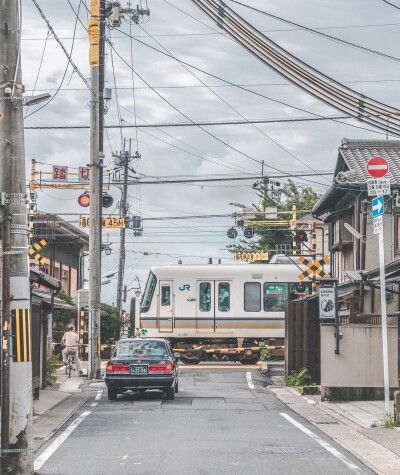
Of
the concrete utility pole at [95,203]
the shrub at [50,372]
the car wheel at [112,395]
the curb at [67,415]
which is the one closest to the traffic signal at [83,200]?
the concrete utility pole at [95,203]

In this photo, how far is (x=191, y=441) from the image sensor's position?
46.9 ft

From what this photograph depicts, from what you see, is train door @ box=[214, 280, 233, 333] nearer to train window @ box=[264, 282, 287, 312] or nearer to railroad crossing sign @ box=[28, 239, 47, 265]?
train window @ box=[264, 282, 287, 312]

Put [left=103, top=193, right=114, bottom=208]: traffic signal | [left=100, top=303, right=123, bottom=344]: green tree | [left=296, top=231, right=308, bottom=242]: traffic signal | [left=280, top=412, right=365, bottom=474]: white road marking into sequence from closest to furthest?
1. [left=280, top=412, right=365, bottom=474]: white road marking
2. [left=103, top=193, right=114, bottom=208]: traffic signal
3. [left=296, top=231, right=308, bottom=242]: traffic signal
4. [left=100, top=303, right=123, bottom=344]: green tree

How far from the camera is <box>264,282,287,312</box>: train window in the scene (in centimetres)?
3803

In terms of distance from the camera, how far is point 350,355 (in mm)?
22312

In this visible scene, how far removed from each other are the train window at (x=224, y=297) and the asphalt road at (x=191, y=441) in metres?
14.7

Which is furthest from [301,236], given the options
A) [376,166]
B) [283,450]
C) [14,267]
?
[14,267]

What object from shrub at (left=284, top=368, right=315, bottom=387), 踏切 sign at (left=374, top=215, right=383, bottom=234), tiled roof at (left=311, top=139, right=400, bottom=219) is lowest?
shrub at (left=284, top=368, right=315, bottom=387)

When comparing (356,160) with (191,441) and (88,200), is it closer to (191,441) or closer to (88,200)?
(88,200)

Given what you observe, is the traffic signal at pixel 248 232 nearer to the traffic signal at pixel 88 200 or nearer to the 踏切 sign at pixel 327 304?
the traffic signal at pixel 88 200

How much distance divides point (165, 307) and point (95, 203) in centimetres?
889

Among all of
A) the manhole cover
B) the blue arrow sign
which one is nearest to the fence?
the blue arrow sign

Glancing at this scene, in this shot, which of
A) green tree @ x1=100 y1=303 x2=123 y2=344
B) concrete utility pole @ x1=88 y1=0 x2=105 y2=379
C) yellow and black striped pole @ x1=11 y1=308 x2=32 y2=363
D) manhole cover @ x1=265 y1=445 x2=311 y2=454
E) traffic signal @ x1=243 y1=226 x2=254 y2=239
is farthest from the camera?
traffic signal @ x1=243 y1=226 x2=254 y2=239

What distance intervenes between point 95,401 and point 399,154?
1327 cm
